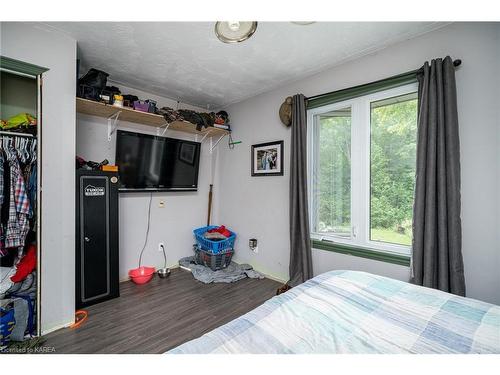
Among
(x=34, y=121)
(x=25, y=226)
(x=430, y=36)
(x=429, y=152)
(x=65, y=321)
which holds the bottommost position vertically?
(x=65, y=321)

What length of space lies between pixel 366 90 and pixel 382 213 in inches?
47.5

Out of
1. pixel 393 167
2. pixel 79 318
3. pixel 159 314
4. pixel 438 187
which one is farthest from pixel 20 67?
pixel 438 187

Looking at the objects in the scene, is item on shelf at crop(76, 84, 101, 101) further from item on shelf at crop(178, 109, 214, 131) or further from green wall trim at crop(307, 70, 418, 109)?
green wall trim at crop(307, 70, 418, 109)

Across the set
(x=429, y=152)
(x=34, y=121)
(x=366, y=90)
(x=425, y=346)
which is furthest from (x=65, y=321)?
(x=366, y=90)

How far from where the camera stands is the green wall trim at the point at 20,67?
165 centimetres

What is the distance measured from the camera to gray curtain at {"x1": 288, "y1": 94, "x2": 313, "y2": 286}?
8.50 ft

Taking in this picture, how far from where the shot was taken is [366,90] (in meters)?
2.24

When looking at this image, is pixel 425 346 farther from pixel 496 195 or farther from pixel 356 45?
pixel 356 45

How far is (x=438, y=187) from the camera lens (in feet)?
5.71

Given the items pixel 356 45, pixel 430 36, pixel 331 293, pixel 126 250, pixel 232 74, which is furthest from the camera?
pixel 126 250

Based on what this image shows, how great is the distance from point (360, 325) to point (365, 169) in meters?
1.67

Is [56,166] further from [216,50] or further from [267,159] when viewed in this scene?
[267,159]

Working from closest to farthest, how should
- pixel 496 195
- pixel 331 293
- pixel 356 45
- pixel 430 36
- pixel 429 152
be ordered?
pixel 331 293 → pixel 496 195 → pixel 429 152 → pixel 430 36 → pixel 356 45

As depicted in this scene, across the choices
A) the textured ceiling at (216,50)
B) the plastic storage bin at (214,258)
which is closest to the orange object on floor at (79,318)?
the plastic storage bin at (214,258)
